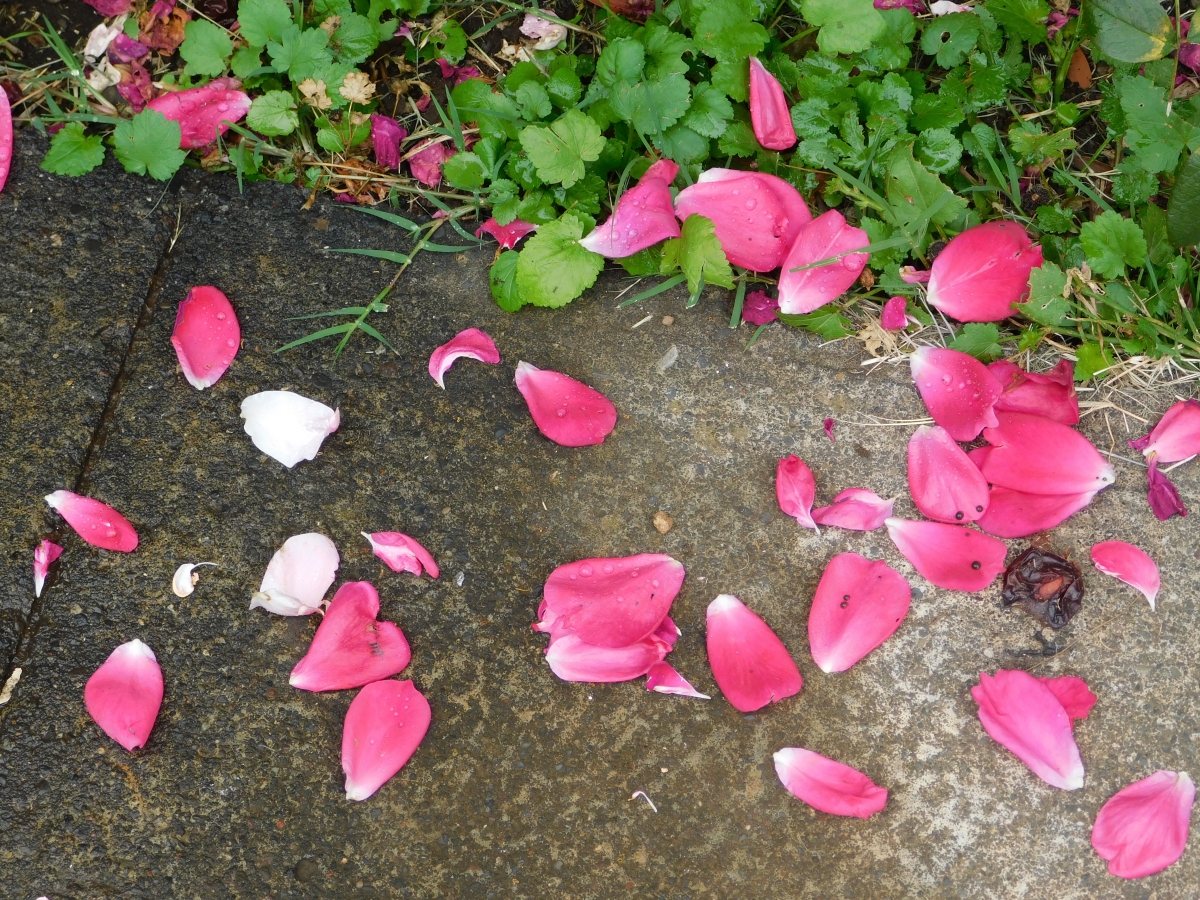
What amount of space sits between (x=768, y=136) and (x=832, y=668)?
0.93 m

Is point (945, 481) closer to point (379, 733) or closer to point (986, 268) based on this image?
point (986, 268)

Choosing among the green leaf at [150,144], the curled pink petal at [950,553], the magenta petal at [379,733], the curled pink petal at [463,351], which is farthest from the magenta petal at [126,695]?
the curled pink petal at [950,553]

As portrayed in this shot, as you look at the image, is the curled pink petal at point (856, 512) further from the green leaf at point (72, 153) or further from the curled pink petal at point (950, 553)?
the green leaf at point (72, 153)

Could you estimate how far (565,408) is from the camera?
4.95ft

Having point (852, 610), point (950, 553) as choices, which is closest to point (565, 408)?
point (852, 610)

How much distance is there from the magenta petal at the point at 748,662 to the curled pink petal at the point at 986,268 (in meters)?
0.68

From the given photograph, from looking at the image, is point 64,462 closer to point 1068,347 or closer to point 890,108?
point 890,108

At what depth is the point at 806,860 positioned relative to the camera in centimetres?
139

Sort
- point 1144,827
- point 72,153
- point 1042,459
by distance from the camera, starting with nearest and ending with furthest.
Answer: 1. point 1144,827
2. point 1042,459
3. point 72,153

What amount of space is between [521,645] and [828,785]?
54 cm

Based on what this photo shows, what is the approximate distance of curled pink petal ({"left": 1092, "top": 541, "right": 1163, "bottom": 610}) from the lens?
1460mm

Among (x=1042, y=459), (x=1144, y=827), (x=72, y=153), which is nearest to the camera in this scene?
(x=1144, y=827)

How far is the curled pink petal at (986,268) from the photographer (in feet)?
5.04

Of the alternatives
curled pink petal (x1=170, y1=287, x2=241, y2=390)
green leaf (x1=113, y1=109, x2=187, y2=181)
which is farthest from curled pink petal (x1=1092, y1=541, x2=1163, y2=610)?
green leaf (x1=113, y1=109, x2=187, y2=181)
